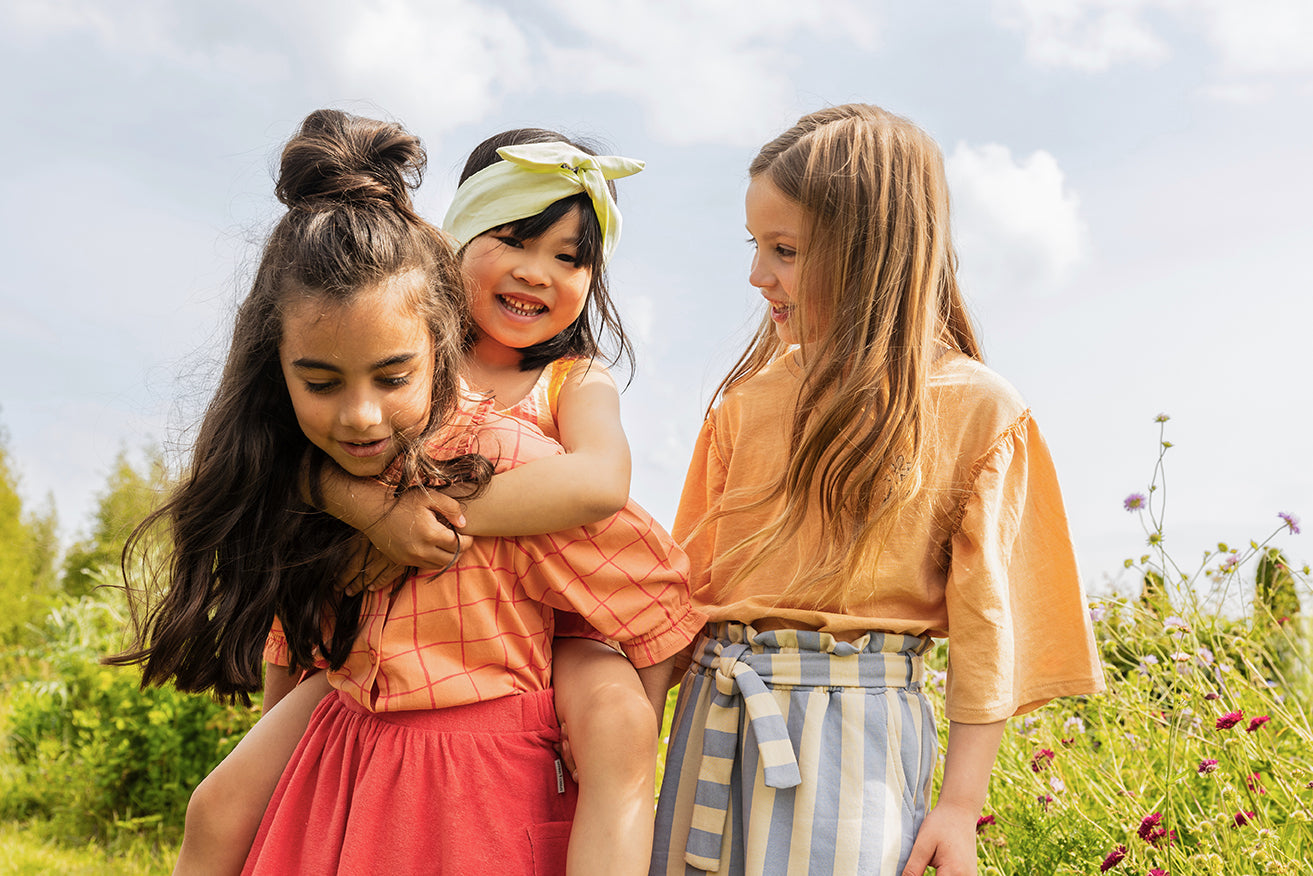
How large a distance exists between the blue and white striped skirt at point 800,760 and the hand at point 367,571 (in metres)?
0.62

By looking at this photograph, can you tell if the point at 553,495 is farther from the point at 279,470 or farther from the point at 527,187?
the point at 527,187

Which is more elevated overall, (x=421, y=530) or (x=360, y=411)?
(x=360, y=411)

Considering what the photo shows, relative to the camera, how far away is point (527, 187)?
1.98 m

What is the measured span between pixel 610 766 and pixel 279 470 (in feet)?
2.53

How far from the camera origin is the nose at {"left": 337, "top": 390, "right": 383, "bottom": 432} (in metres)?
1.60

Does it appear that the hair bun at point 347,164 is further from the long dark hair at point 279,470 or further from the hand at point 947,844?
the hand at point 947,844

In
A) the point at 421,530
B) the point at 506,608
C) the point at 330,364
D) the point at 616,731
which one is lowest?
the point at 616,731

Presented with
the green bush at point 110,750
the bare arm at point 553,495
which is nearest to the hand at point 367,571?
the bare arm at point 553,495

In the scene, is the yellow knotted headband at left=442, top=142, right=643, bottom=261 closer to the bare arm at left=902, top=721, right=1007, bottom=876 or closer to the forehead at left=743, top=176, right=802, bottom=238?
the forehead at left=743, top=176, right=802, bottom=238

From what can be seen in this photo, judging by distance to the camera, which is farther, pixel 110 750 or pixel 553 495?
pixel 110 750

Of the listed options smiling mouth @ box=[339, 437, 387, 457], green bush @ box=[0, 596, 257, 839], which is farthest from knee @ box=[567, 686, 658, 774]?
green bush @ box=[0, 596, 257, 839]

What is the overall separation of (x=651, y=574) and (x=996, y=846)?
1696 millimetres

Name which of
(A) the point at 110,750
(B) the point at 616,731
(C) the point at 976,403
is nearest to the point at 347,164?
(B) the point at 616,731

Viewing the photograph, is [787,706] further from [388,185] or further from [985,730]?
[388,185]
